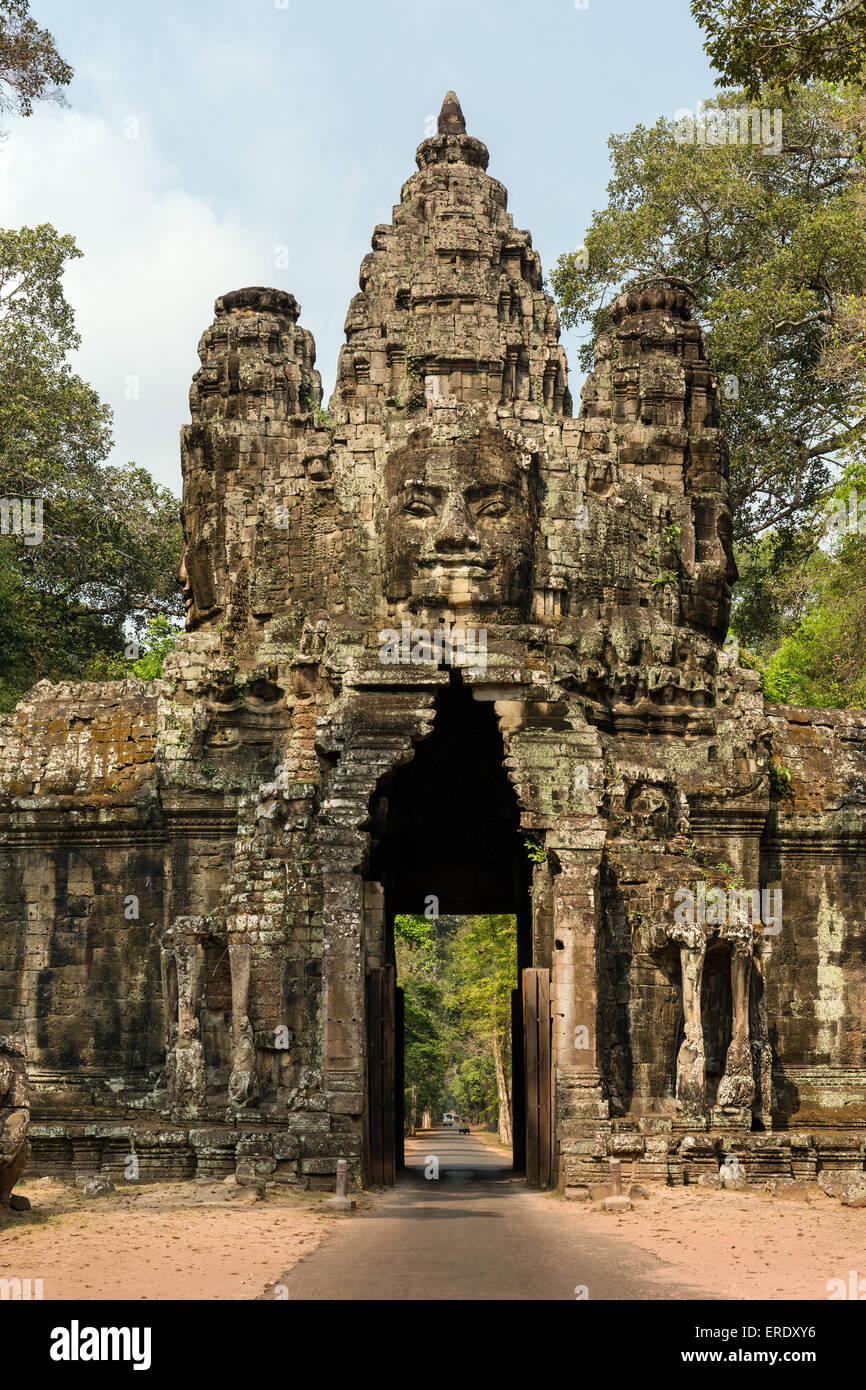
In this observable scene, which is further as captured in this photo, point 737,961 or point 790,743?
point 790,743

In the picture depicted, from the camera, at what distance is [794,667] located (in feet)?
115

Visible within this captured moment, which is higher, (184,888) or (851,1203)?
(184,888)

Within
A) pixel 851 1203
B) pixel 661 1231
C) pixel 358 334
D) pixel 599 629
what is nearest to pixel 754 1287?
pixel 661 1231

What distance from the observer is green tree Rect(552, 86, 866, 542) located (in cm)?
3319

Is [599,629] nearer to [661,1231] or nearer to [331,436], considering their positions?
[331,436]

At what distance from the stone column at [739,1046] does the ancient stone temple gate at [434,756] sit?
4 cm

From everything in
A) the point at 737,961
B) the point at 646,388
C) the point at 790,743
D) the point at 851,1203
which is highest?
the point at 646,388

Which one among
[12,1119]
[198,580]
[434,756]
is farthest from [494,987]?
[12,1119]

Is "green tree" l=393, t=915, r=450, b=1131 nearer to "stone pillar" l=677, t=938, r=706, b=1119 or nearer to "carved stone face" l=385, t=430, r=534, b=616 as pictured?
"carved stone face" l=385, t=430, r=534, b=616

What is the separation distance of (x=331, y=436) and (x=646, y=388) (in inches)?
188

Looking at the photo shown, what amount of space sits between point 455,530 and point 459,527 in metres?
0.07

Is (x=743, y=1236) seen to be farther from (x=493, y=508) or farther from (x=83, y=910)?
(x=83, y=910)

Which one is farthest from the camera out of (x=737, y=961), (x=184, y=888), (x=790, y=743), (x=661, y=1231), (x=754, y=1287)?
(x=790, y=743)

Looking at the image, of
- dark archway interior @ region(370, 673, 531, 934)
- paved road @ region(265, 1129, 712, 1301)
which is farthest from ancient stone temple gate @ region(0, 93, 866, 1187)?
paved road @ region(265, 1129, 712, 1301)
